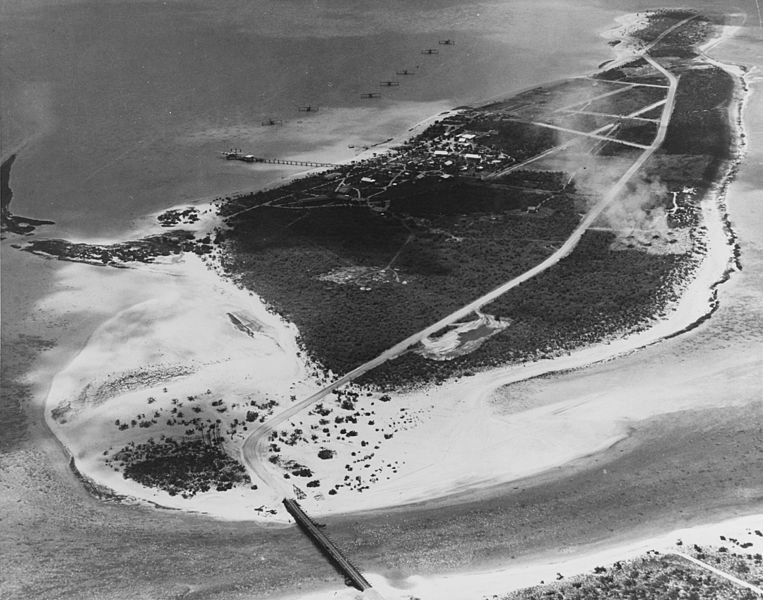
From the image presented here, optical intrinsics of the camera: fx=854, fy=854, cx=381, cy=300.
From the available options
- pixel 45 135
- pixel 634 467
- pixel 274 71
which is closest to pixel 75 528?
pixel 634 467

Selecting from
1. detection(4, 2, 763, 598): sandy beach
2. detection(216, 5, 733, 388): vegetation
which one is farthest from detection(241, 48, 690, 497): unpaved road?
detection(4, 2, 763, 598): sandy beach

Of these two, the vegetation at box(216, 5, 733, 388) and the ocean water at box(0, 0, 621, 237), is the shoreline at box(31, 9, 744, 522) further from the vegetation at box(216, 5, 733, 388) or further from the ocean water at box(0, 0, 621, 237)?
the ocean water at box(0, 0, 621, 237)

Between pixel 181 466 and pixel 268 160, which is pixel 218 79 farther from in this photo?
pixel 181 466

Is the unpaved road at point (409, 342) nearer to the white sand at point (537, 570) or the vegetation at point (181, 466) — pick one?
the vegetation at point (181, 466)

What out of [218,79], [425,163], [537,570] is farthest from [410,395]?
[218,79]

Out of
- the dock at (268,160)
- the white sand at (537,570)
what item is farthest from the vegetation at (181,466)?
the dock at (268,160)
